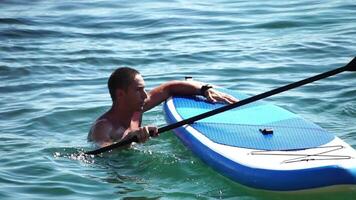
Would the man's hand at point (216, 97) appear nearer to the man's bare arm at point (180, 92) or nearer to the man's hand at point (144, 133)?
the man's bare arm at point (180, 92)

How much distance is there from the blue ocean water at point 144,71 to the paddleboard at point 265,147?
12 cm

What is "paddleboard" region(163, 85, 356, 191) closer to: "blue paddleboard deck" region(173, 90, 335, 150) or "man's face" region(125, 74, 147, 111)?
"blue paddleboard deck" region(173, 90, 335, 150)

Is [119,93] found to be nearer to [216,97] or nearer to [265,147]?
[216,97]

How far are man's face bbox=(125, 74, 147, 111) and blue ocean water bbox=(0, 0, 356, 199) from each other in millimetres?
384

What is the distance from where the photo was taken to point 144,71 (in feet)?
34.1

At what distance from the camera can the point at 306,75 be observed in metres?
9.92

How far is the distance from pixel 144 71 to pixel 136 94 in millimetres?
3282

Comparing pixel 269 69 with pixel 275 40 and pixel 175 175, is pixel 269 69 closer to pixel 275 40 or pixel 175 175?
pixel 275 40

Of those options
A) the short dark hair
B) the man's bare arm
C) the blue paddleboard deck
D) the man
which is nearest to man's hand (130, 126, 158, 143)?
the man

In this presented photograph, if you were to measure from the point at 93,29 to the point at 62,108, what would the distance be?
4.17m

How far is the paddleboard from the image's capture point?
19.1 feet

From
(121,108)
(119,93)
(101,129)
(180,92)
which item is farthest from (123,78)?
(180,92)

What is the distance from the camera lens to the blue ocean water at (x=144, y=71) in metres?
6.72

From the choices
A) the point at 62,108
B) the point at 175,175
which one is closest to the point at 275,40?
the point at 62,108
